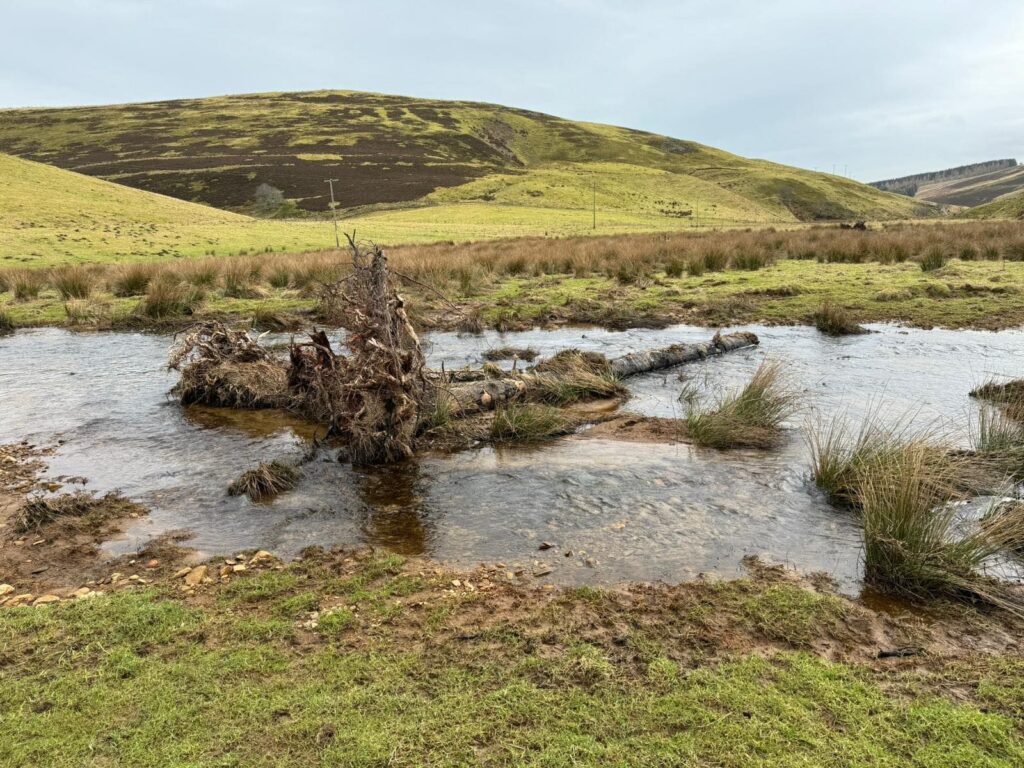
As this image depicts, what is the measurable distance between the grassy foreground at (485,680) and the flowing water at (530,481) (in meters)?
0.68

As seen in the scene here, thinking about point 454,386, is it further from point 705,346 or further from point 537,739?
point 537,739

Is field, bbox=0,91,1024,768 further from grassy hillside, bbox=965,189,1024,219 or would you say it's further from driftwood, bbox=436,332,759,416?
grassy hillside, bbox=965,189,1024,219

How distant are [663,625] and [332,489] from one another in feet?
13.0

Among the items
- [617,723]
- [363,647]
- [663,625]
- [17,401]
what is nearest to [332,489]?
[363,647]

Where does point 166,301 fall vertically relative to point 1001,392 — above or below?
above

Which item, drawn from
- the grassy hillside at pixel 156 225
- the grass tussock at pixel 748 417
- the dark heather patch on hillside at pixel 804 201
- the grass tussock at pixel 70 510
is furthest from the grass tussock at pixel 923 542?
the dark heather patch on hillside at pixel 804 201

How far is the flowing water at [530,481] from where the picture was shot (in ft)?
18.0

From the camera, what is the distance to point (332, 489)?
688 centimetres

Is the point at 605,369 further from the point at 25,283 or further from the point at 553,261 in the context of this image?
the point at 25,283

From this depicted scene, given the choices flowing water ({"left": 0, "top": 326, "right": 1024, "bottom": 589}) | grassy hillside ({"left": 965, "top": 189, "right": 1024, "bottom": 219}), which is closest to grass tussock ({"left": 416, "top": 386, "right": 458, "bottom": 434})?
flowing water ({"left": 0, "top": 326, "right": 1024, "bottom": 589})

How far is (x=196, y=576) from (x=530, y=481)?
3.33m

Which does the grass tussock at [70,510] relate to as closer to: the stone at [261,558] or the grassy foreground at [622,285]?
the stone at [261,558]

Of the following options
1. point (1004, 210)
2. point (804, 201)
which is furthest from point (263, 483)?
point (804, 201)

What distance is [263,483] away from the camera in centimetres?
676
